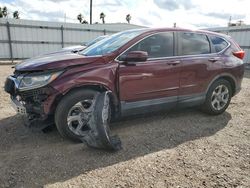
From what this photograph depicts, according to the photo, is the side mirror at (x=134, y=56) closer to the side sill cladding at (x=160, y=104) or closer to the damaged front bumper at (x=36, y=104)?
the side sill cladding at (x=160, y=104)

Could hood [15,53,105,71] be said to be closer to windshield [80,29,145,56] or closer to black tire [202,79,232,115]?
windshield [80,29,145,56]

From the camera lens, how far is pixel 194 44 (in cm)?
446

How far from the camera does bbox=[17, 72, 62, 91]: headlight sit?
3.26 m

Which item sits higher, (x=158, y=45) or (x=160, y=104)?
(x=158, y=45)

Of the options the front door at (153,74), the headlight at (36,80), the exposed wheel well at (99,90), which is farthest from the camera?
the front door at (153,74)

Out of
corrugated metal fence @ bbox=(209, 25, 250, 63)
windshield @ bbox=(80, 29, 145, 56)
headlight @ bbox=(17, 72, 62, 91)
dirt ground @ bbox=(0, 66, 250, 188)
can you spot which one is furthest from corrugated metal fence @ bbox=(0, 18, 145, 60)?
headlight @ bbox=(17, 72, 62, 91)

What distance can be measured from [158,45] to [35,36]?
13.4 m

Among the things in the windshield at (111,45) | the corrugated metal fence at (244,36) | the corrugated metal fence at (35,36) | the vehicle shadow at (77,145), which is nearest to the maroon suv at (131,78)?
the windshield at (111,45)

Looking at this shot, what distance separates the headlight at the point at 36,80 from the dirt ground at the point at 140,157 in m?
0.93

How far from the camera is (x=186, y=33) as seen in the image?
4.38 m

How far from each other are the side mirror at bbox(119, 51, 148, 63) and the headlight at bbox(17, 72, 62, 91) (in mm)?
1051

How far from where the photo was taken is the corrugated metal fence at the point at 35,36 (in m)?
14.4

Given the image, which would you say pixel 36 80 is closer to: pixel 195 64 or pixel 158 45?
pixel 158 45

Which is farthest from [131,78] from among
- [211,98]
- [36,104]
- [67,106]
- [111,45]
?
[211,98]
